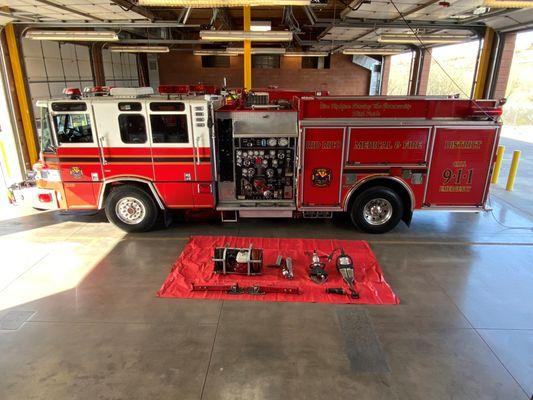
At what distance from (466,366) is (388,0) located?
8.26 meters

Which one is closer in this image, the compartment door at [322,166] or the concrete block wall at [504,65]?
the compartment door at [322,166]

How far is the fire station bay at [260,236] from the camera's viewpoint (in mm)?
4191

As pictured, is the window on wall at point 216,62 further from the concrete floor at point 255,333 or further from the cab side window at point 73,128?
the concrete floor at point 255,333

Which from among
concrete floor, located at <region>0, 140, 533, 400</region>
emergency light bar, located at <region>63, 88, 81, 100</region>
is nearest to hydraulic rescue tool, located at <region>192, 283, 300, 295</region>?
concrete floor, located at <region>0, 140, 533, 400</region>

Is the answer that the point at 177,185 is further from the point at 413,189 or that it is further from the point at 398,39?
the point at 398,39

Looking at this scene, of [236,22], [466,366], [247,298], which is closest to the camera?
[466,366]

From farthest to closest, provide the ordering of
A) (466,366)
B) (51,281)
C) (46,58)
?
(46,58) → (51,281) → (466,366)

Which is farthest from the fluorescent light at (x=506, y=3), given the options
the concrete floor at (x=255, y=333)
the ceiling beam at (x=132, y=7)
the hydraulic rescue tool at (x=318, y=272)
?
the ceiling beam at (x=132, y=7)

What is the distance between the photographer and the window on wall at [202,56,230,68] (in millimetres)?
24595

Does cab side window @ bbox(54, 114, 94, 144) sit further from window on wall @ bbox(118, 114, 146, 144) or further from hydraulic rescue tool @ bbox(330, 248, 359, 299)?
hydraulic rescue tool @ bbox(330, 248, 359, 299)

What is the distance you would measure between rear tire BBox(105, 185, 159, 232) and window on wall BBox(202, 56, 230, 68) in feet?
62.9

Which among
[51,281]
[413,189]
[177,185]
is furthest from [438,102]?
[51,281]

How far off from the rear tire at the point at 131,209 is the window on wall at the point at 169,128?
4.08 feet

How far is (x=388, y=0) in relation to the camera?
884 cm
